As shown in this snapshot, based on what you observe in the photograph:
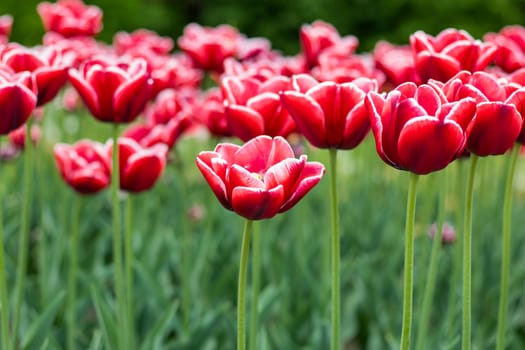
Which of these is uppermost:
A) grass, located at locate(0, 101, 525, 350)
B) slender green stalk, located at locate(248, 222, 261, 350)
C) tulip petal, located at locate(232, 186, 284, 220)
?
tulip petal, located at locate(232, 186, 284, 220)

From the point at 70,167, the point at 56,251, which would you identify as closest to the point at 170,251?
the point at 56,251

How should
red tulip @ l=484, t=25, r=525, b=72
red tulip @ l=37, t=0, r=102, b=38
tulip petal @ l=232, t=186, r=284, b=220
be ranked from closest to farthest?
tulip petal @ l=232, t=186, r=284, b=220, red tulip @ l=484, t=25, r=525, b=72, red tulip @ l=37, t=0, r=102, b=38

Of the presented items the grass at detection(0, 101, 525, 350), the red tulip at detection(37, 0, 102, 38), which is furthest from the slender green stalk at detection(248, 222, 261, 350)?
the red tulip at detection(37, 0, 102, 38)

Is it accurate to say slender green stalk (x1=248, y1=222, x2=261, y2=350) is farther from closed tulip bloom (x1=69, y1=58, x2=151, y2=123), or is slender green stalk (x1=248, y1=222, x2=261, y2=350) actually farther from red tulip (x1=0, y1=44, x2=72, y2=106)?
red tulip (x1=0, y1=44, x2=72, y2=106)

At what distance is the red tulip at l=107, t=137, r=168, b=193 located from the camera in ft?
6.03

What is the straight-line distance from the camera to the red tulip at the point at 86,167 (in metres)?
2.00

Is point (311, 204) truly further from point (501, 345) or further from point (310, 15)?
point (310, 15)

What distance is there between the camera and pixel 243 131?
160cm

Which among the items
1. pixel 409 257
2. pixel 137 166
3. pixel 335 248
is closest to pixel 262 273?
pixel 137 166

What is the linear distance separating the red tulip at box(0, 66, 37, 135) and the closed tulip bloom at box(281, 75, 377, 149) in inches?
17.8

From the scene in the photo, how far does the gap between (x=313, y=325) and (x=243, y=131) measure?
0.91m

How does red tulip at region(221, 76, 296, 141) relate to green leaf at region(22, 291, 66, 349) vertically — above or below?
above

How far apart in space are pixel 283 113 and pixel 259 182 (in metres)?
0.47

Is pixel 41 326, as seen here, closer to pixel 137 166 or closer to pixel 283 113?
pixel 137 166
